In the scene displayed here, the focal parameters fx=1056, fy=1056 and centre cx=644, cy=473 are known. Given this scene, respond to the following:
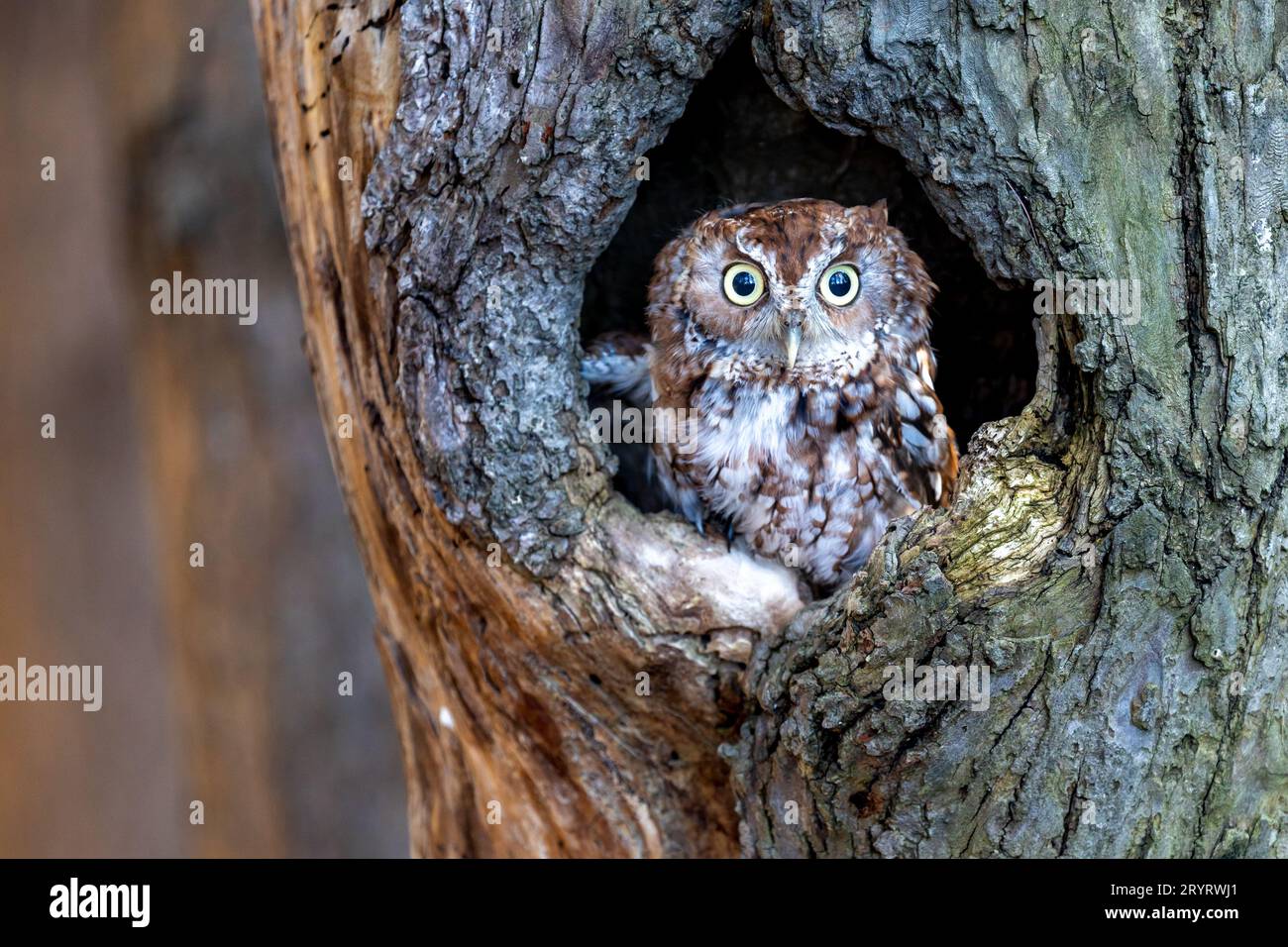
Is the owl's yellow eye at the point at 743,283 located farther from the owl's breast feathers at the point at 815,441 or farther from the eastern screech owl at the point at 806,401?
the owl's breast feathers at the point at 815,441

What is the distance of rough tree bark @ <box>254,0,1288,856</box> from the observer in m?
1.98

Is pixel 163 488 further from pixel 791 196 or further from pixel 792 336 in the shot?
pixel 792 336

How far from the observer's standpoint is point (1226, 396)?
2.00 m

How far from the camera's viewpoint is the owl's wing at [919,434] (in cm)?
255

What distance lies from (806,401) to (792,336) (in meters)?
0.23

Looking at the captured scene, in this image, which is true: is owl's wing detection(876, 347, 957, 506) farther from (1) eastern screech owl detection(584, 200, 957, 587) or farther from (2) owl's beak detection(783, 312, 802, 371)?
(2) owl's beak detection(783, 312, 802, 371)

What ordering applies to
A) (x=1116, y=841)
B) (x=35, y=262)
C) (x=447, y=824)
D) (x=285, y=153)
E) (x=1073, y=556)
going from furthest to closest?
(x=35, y=262)
(x=447, y=824)
(x=285, y=153)
(x=1116, y=841)
(x=1073, y=556)

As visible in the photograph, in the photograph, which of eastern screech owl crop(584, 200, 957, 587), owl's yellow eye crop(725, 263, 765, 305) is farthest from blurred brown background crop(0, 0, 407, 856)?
owl's yellow eye crop(725, 263, 765, 305)

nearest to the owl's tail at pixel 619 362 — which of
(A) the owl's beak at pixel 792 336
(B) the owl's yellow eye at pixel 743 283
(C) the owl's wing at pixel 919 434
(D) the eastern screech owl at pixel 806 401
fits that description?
(D) the eastern screech owl at pixel 806 401

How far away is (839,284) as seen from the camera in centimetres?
243

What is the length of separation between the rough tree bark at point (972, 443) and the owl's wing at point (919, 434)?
451 mm

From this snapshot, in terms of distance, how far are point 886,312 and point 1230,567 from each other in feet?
3.03

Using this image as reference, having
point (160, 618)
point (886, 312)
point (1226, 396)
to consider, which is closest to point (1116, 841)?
point (1226, 396)

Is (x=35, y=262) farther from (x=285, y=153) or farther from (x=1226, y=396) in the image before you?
(x=1226, y=396)
